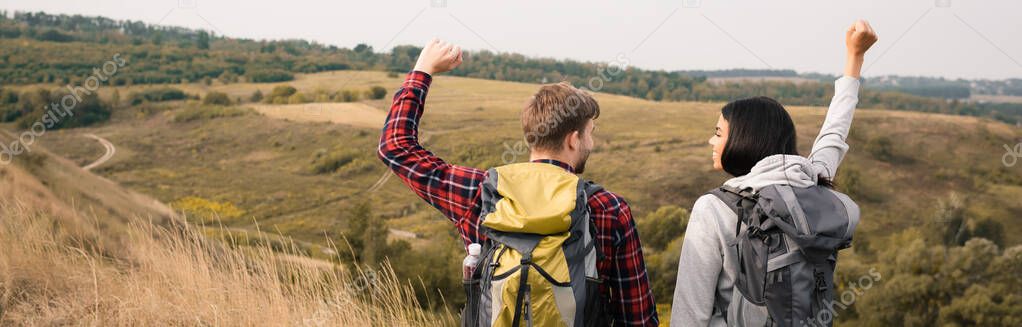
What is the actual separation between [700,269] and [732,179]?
11.9 inches

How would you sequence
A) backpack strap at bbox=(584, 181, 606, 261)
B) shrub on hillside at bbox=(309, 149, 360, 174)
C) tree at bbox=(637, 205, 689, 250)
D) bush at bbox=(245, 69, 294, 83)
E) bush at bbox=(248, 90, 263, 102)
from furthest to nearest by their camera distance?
1. bush at bbox=(245, 69, 294, 83)
2. bush at bbox=(248, 90, 263, 102)
3. shrub on hillside at bbox=(309, 149, 360, 174)
4. tree at bbox=(637, 205, 689, 250)
5. backpack strap at bbox=(584, 181, 606, 261)

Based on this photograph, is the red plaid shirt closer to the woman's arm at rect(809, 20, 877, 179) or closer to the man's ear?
the man's ear

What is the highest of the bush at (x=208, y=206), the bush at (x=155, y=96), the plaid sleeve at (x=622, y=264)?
the plaid sleeve at (x=622, y=264)

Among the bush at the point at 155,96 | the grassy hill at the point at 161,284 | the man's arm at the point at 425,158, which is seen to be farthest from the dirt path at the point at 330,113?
the man's arm at the point at 425,158

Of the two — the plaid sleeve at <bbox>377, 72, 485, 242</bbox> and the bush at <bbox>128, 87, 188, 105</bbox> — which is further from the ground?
the plaid sleeve at <bbox>377, 72, 485, 242</bbox>

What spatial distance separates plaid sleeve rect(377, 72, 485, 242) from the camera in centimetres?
228

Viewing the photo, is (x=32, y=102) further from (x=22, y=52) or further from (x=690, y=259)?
(x=690, y=259)

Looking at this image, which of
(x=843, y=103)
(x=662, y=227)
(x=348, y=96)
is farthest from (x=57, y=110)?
(x=843, y=103)

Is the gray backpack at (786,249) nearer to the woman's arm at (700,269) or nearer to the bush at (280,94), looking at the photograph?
the woman's arm at (700,269)

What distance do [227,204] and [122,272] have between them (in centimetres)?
3443

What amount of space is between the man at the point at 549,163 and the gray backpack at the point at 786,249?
1.01 ft

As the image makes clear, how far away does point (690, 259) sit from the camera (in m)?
2.10

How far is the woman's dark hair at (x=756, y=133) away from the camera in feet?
7.20

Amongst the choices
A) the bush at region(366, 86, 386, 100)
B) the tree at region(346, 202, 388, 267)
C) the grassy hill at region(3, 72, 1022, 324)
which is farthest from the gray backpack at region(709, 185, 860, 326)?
the bush at region(366, 86, 386, 100)
